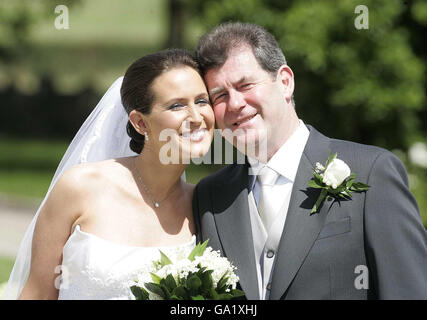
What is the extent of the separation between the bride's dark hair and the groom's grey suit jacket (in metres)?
0.86

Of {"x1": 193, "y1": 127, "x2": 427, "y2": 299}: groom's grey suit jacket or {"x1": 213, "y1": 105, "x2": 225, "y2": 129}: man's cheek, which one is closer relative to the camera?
{"x1": 193, "y1": 127, "x2": 427, "y2": 299}: groom's grey suit jacket

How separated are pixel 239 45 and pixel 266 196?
0.82 metres

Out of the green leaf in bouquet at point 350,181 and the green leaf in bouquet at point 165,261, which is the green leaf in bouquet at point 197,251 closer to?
the green leaf in bouquet at point 165,261

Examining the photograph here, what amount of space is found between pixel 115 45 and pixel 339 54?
77.2 ft

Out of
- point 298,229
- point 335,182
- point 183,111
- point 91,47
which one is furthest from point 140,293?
point 91,47

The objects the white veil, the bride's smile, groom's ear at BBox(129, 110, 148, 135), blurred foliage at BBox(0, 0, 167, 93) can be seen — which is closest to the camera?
the bride's smile

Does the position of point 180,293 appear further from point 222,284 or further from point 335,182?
point 335,182

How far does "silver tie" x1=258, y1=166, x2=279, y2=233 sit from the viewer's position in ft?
11.5

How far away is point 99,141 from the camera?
4281mm

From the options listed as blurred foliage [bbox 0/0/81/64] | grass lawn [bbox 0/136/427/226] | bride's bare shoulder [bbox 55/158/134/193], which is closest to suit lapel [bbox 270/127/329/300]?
bride's bare shoulder [bbox 55/158/134/193]

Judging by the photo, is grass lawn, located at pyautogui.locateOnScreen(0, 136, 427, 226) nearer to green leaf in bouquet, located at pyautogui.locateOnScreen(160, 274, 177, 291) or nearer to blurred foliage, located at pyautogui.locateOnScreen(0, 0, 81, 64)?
blurred foliage, located at pyautogui.locateOnScreen(0, 0, 81, 64)

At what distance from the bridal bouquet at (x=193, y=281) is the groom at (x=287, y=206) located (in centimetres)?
A: 13

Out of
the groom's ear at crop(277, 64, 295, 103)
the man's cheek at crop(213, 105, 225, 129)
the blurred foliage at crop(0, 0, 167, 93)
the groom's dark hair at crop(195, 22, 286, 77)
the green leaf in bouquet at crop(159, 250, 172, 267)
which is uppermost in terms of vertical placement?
the blurred foliage at crop(0, 0, 167, 93)

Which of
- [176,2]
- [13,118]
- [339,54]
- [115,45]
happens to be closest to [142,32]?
[115,45]
